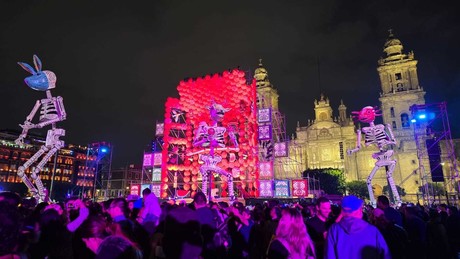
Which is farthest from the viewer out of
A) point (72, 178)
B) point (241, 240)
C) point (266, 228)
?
point (72, 178)

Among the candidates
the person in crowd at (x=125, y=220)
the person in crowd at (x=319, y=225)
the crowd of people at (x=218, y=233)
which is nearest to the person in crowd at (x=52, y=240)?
the crowd of people at (x=218, y=233)

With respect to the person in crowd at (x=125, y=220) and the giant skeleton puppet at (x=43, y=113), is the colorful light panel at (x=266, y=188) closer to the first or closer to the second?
the giant skeleton puppet at (x=43, y=113)

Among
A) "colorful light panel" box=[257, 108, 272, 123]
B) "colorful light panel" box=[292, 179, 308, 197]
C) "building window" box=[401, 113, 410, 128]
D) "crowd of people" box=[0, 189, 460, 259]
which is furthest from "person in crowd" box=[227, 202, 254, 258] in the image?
"building window" box=[401, 113, 410, 128]

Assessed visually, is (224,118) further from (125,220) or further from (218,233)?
(125,220)

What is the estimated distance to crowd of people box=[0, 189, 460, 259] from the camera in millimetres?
2754

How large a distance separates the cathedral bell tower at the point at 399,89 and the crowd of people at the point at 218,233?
52.3m

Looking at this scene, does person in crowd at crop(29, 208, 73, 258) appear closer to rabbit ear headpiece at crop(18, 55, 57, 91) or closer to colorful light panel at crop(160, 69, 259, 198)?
rabbit ear headpiece at crop(18, 55, 57, 91)

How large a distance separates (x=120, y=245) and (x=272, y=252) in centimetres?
168

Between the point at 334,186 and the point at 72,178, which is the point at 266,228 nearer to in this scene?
the point at 334,186

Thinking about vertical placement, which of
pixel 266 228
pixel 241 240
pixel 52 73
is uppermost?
pixel 52 73

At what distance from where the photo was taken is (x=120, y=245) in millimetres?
2605

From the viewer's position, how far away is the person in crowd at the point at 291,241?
324 cm

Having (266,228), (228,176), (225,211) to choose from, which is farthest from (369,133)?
(266,228)

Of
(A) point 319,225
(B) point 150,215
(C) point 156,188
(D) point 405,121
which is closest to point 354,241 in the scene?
(A) point 319,225
